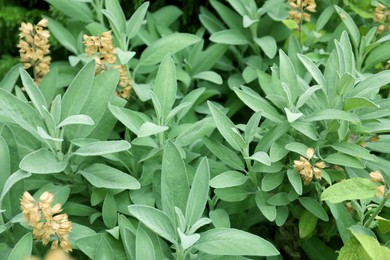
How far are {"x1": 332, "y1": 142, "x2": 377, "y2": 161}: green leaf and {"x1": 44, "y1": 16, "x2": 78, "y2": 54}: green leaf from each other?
98 cm

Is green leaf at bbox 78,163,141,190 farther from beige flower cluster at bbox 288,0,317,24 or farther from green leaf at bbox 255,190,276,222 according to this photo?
beige flower cluster at bbox 288,0,317,24

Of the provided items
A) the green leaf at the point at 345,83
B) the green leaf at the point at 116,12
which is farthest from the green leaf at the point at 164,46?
the green leaf at the point at 345,83

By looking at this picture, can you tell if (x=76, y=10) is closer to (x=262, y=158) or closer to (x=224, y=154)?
(x=224, y=154)

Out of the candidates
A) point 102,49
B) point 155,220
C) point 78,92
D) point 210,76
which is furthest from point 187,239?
point 210,76

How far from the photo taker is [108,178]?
156 centimetres

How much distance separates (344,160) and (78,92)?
0.71 m

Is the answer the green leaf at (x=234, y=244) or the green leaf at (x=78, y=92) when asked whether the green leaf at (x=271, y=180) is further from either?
the green leaf at (x=78, y=92)

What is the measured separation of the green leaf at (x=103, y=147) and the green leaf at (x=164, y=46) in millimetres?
477

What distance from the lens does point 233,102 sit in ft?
6.73

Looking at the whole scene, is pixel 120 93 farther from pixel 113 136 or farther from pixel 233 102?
A: pixel 233 102

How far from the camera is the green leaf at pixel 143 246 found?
4.40 feet

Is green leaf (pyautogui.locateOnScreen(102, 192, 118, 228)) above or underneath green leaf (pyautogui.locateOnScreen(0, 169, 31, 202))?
underneath

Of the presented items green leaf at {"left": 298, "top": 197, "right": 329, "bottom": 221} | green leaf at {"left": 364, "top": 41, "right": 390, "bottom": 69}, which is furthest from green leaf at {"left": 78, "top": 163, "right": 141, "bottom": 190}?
green leaf at {"left": 364, "top": 41, "right": 390, "bottom": 69}

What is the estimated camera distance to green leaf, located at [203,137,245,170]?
165cm
